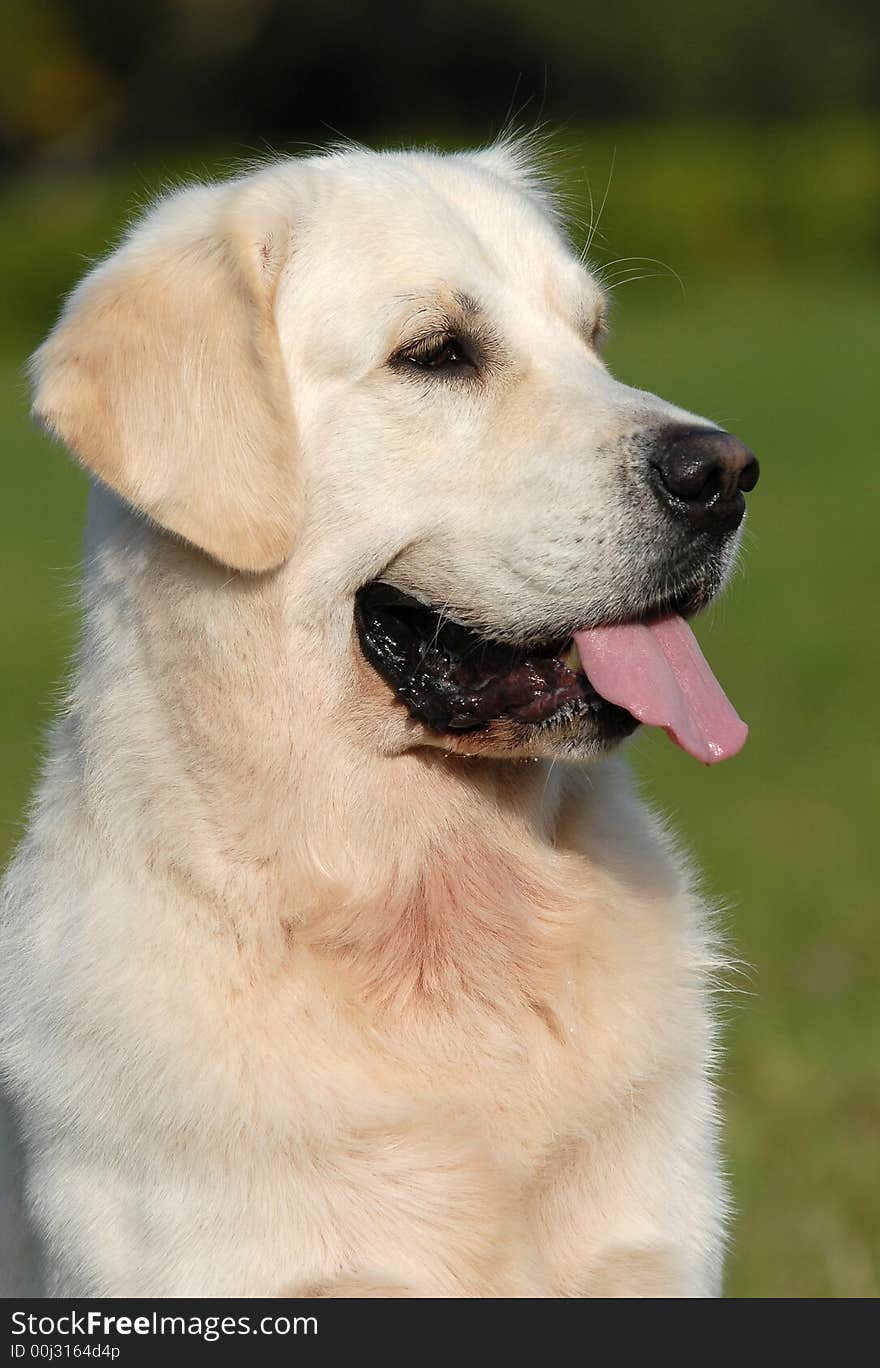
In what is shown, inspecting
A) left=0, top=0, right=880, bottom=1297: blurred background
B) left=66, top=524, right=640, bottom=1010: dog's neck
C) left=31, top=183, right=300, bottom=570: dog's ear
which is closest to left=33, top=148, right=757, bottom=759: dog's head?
left=31, top=183, right=300, bottom=570: dog's ear

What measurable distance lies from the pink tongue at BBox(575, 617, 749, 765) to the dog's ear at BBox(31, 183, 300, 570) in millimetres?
690

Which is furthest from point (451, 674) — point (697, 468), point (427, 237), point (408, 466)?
point (427, 237)

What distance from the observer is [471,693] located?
3760mm

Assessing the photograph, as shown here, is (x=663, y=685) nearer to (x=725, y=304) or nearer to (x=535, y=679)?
(x=535, y=679)

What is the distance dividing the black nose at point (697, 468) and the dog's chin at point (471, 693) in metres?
0.36

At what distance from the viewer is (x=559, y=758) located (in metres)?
3.76

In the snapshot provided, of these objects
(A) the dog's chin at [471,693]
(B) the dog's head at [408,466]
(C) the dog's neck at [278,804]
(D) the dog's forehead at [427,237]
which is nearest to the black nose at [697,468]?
(B) the dog's head at [408,466]

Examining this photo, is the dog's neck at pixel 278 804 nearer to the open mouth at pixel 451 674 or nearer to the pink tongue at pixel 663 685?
the open mouth at pixel 451 674

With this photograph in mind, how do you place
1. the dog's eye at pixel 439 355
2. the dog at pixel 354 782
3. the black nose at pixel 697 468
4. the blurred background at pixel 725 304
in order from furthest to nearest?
the blurred background at pixel 725 304
the dog's eye at pixel 439 355
the black nose at pixel 697 468
the dog at pixel 354 782

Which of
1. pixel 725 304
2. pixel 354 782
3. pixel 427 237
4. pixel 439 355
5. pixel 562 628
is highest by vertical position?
pixel 427 237

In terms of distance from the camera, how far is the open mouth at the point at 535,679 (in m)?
3.75

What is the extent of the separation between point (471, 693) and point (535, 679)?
0.15 metres

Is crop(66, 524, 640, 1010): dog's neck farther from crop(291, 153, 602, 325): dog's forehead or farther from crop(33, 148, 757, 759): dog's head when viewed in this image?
crop(291, 153, 602, 325): dog's forehead

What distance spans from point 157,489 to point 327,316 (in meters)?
0.56
